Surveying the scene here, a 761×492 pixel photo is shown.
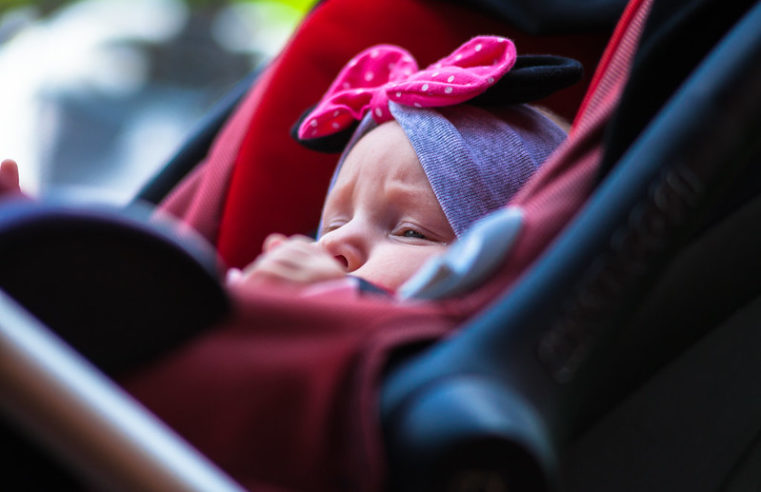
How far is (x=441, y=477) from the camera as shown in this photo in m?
0.45

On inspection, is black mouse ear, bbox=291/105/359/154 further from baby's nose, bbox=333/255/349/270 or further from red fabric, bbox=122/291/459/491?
red fabric, bbox=122/291/459/491

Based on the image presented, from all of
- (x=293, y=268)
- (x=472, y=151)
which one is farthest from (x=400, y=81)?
(x=293, y=268)

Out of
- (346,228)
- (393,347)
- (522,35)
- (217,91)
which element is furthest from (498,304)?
(217,91)

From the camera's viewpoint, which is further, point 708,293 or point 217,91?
point 217,91

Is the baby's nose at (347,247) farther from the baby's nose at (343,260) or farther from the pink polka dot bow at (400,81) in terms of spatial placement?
the pink polka dot bow at (400,81)

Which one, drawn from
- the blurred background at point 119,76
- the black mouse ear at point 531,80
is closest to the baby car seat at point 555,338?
the black mouse ear at point 531,80

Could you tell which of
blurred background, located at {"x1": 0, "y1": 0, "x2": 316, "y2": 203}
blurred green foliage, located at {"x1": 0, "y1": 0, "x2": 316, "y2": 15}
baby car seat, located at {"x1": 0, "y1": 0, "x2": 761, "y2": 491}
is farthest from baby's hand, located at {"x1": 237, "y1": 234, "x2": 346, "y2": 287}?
blurred green foliage, located at {"x1": 0, "y1": 0, "x2": 316, "y2": 15}

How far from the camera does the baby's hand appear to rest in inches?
24.4

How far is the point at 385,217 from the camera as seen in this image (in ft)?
2.92

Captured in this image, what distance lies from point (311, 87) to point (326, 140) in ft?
0.33

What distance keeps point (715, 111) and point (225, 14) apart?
472 cm

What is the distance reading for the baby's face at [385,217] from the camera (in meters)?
0.84

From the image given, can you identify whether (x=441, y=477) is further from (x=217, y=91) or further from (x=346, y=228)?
(x=217, y=91)

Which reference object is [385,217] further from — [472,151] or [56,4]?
[56,4]
